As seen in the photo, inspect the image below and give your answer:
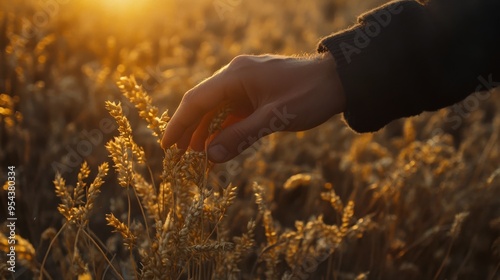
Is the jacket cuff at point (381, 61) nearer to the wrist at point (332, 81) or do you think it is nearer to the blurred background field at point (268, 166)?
the wrist at point (332, 81)

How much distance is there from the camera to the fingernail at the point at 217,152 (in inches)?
62.7

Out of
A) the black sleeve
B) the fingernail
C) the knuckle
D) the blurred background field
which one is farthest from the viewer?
the blurred background field

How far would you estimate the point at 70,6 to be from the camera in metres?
5.14

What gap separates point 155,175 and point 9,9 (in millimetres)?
2174

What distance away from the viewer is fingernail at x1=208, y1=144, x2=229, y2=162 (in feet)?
5.22

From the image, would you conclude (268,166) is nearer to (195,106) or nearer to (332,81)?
(332,81)

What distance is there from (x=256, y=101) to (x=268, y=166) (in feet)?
4.21

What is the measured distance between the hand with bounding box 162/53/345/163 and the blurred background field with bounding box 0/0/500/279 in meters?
0.40

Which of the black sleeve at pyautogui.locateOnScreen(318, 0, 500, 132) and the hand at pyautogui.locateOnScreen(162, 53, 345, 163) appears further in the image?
the black sleeve at pyautogui.locateOnScreen(318, 0, 500, 132)

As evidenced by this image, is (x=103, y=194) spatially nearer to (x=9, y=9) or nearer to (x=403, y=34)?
(x=403, y=34)

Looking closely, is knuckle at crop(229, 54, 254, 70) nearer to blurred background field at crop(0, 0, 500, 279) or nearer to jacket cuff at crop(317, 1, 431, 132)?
jacket cuff at crop(317, 1, 431, 132)

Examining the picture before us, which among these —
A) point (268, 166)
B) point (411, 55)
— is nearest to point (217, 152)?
point (411, 55)

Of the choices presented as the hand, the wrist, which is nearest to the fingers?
the hand

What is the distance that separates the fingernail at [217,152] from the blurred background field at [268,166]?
1.44 feet
